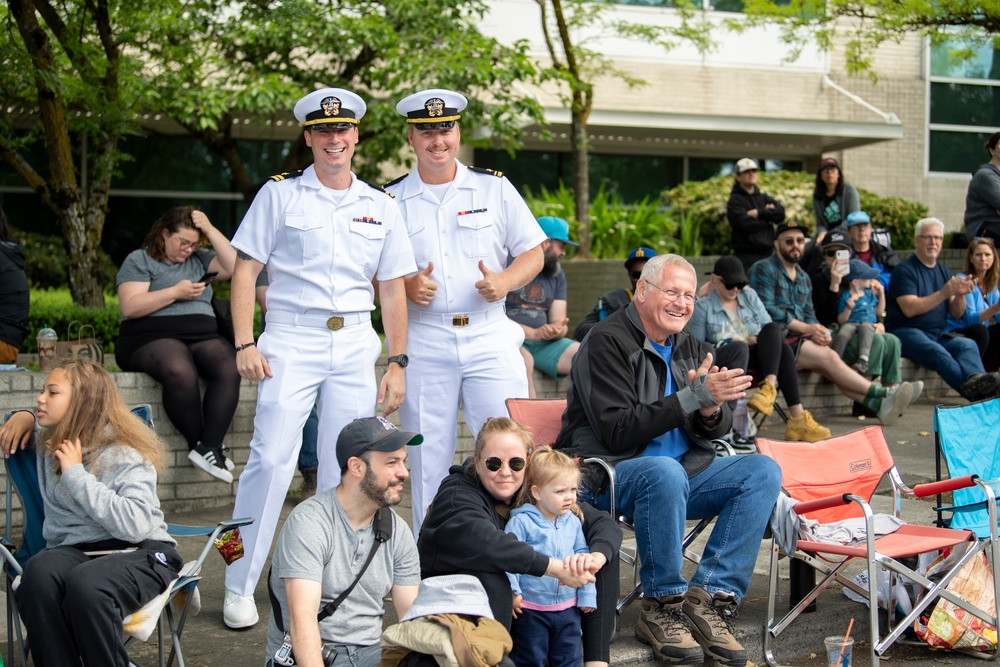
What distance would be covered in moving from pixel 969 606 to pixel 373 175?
9.58 meters

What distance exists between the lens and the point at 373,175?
13266mm

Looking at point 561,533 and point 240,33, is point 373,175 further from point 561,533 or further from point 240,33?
point 561,533

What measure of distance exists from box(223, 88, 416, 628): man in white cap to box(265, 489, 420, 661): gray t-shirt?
1.03 meters

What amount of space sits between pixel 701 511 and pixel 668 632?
59 cm

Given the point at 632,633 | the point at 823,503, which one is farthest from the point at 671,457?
the point at 632,633

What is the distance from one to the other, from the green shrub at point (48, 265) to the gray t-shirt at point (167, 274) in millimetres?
7717

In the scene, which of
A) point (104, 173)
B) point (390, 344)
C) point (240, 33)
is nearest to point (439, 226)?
point (390, 344)

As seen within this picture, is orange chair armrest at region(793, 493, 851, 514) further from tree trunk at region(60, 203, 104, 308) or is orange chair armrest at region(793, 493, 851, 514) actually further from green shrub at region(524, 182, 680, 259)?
green shrub at region(524, 182, 680, 259)

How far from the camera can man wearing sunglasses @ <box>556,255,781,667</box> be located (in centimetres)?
450

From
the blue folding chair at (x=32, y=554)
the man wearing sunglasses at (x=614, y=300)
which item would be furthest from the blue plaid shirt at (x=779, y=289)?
the blue folding chair at (x=32, y=554)

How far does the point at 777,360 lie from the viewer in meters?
8.55

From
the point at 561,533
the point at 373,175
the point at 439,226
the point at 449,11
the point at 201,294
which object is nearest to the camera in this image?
the point at 561,533

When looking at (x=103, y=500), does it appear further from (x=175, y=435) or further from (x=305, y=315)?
(x=175, y=435)

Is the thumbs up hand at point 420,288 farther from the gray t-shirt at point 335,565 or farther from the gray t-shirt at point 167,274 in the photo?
the gray t-shirt at point 167,274
